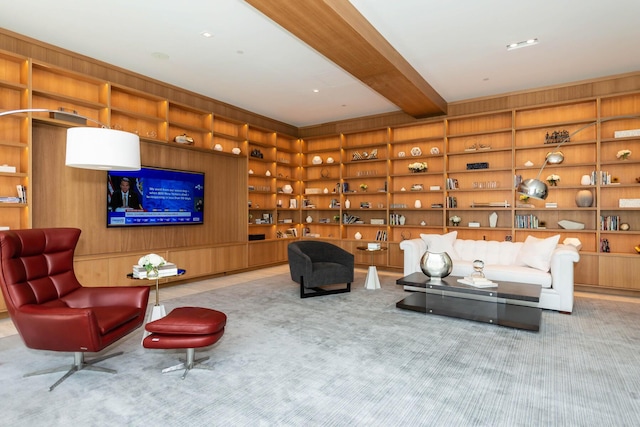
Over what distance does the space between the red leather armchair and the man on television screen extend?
2.29 meters

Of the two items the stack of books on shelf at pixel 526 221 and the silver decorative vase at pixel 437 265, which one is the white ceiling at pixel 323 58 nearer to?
the stack of books on shelf at pixel 526 221

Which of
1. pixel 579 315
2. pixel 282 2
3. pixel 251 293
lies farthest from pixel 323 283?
pixel 282 2

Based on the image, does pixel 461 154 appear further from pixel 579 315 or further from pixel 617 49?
pixel 579 315

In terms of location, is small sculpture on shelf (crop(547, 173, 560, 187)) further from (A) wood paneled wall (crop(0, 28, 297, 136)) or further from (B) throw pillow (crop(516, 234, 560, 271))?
(A) wood paneled wall (crop(0, 28, 297, 136))

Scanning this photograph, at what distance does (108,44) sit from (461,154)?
5.95 metres

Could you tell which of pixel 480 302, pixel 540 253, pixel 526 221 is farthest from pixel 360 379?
pixel 526 221

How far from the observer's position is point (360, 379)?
8.63 feet

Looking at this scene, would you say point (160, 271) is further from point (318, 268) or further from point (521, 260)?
point (521, 260)

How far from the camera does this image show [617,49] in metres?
4.62

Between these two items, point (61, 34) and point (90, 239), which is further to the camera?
point (90, 239)

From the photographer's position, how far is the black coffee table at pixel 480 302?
3768 millimetres

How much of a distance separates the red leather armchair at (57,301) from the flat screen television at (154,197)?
233 cm

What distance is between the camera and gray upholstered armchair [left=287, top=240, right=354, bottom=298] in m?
5.13

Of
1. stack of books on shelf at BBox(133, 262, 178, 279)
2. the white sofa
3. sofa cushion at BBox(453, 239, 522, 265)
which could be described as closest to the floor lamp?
stack of books on shelf at BBox(133, 262, 178, 279)
